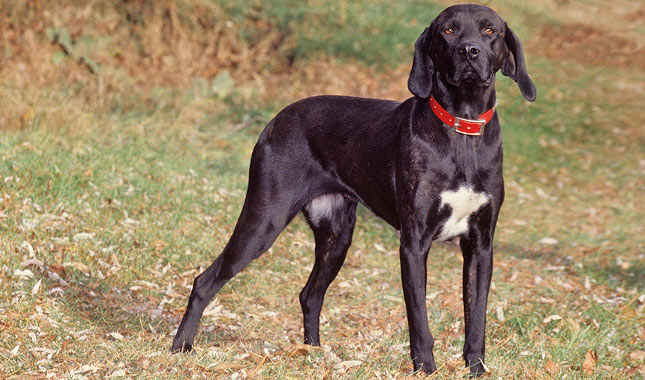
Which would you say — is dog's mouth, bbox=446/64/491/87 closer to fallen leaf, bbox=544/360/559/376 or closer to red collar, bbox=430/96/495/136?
red collar, bbox=430/96/495/136

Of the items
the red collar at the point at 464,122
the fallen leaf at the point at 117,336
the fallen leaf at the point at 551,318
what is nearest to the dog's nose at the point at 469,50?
the red collar at the point at 464,122

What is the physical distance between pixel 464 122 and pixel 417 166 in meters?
0.32

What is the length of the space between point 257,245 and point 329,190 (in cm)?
54

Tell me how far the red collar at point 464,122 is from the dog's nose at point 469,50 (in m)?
0.33

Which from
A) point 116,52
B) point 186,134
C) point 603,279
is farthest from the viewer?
point 116,52

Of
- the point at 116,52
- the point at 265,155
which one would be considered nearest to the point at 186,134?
the point at 116,52

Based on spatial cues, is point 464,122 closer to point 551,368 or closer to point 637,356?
point 551,368

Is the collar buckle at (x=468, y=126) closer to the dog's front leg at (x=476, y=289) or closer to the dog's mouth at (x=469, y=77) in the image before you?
the dog's mouth at (x=469, y=77)

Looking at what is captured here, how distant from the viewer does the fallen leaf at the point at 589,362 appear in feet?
14.0

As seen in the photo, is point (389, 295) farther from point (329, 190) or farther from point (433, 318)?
point (329, 190)

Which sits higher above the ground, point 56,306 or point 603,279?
point 56,306

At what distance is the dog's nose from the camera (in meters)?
3.58

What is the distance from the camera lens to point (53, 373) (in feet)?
12.2

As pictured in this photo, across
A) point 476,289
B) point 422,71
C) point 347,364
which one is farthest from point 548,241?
point 422,71
